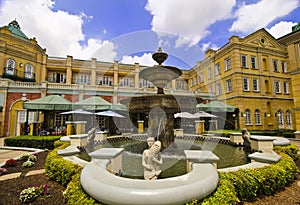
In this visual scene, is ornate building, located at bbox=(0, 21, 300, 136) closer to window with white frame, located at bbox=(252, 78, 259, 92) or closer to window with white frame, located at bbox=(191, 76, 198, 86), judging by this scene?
window with white frame, located at bbox=(252, 78, 259, 92)

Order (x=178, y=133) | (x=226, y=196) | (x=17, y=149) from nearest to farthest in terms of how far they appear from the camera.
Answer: (x=226, y=196), (x=17, y=149), (x=178, y=133)

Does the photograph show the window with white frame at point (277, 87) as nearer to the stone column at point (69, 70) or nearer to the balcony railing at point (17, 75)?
the stone column at point (69, 70)

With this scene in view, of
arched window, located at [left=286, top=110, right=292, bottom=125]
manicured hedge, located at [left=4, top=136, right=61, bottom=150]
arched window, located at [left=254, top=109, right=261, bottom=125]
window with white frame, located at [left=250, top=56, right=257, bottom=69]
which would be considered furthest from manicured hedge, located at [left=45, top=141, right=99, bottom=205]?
arched window, located at [left=286, top=110, right=292, bottom=125]

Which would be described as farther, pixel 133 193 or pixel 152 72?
pixel 152 72

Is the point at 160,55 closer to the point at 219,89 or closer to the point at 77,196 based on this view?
the point at 77,196

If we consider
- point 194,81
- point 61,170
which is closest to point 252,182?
point 61,170

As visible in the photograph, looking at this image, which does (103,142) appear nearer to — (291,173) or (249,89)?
(291,173)

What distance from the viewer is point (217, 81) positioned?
23.7 m

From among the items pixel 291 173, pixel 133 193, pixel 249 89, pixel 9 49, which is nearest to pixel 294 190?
pixel 291 173

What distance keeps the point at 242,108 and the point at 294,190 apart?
19.6m

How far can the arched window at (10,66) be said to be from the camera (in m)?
21.4

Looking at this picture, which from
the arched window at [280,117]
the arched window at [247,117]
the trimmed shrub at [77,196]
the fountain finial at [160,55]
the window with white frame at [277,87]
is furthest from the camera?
the window with white frame at [277,87]

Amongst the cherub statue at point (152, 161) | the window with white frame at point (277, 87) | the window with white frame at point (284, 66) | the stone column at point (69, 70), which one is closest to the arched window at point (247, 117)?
the window with white frame at point (277, 87)

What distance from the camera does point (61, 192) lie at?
3.39 meters
